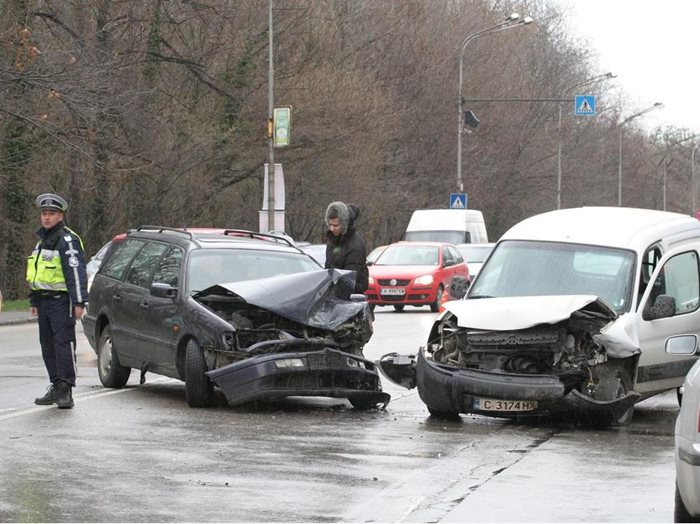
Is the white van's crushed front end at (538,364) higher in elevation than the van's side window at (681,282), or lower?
lower

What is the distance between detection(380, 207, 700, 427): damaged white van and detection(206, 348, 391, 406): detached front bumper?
39cm

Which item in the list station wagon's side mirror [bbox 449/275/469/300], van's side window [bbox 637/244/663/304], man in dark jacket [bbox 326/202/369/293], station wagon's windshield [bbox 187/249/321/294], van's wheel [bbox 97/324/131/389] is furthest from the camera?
man in dark jacket [bbox 326/202/369/293]

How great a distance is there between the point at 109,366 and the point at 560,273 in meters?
4.60

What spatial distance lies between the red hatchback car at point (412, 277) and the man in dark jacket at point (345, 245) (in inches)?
640

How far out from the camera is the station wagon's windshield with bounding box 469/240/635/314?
42.1ft

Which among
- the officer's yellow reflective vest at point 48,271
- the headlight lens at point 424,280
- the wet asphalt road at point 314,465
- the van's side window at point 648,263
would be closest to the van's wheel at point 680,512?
the wet asphalt road at point 314,465

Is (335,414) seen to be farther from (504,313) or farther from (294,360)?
(504,313)

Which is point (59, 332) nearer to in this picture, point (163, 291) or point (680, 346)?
point (163, 291)

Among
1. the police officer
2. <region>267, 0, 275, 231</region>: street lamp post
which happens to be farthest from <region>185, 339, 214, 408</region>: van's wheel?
<region>267, 0, 275, 231</region>: street lamp post

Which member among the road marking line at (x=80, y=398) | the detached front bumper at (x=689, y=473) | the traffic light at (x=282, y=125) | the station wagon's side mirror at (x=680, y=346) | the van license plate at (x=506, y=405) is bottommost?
the road marking line at (x=80, y=398)

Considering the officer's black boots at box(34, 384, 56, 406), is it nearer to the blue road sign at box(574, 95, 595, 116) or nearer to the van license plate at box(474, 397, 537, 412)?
the van license plate at box(474, 397, 537, 412)

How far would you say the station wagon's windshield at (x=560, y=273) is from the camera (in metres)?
12.8

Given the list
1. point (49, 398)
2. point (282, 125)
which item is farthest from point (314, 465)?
point (282, 125)

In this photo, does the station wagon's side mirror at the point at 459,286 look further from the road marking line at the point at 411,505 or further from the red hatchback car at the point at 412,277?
the red hatchback car at the point at 412,277
